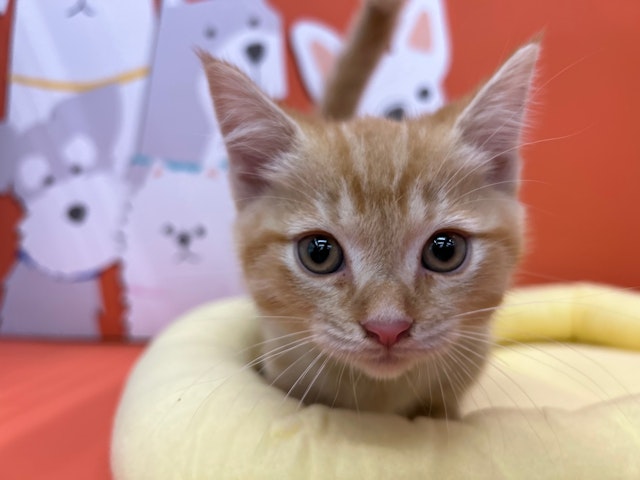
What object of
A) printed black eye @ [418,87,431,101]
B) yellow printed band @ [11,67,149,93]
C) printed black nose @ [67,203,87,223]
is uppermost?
yellow printed band @ [11,67,149,93]

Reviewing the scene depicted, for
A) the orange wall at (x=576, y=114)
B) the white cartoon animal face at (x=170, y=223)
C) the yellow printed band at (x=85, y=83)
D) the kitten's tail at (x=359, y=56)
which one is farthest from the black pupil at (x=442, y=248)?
the yellow printed band at (x=85, y=83)

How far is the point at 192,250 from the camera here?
7.20ft

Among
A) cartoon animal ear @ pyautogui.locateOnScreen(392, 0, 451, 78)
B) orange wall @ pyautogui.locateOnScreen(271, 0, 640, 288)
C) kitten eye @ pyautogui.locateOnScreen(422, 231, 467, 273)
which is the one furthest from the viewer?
cartoon animal ear @ pyautogui.locateOnScreen(392, 0, 451, 78)

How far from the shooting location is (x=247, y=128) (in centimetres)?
107

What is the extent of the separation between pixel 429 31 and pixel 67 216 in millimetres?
1612

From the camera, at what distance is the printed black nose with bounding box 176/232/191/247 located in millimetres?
2188

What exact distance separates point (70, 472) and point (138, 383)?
0.22 metres

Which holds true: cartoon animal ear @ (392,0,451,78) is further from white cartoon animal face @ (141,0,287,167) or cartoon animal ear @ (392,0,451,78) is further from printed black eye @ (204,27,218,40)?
printed black eye @ (204,27,218,40)

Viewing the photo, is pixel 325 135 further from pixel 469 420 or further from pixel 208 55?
pixel 469 420

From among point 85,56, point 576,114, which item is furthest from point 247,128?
point 576,114

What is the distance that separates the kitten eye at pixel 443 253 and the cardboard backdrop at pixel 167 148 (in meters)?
1.34

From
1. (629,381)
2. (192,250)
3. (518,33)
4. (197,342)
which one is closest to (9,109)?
(192,250)

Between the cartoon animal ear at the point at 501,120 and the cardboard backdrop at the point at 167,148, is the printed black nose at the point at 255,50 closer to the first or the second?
the cardboard backdrop at the point at 167,148

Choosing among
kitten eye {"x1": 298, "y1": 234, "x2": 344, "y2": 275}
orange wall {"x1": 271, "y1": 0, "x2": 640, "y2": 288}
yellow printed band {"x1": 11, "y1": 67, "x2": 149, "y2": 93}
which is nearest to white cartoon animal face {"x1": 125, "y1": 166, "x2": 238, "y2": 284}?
yellow printed band {"x1": 11, "y1": 67, "x2": 149, "y2": 93}
